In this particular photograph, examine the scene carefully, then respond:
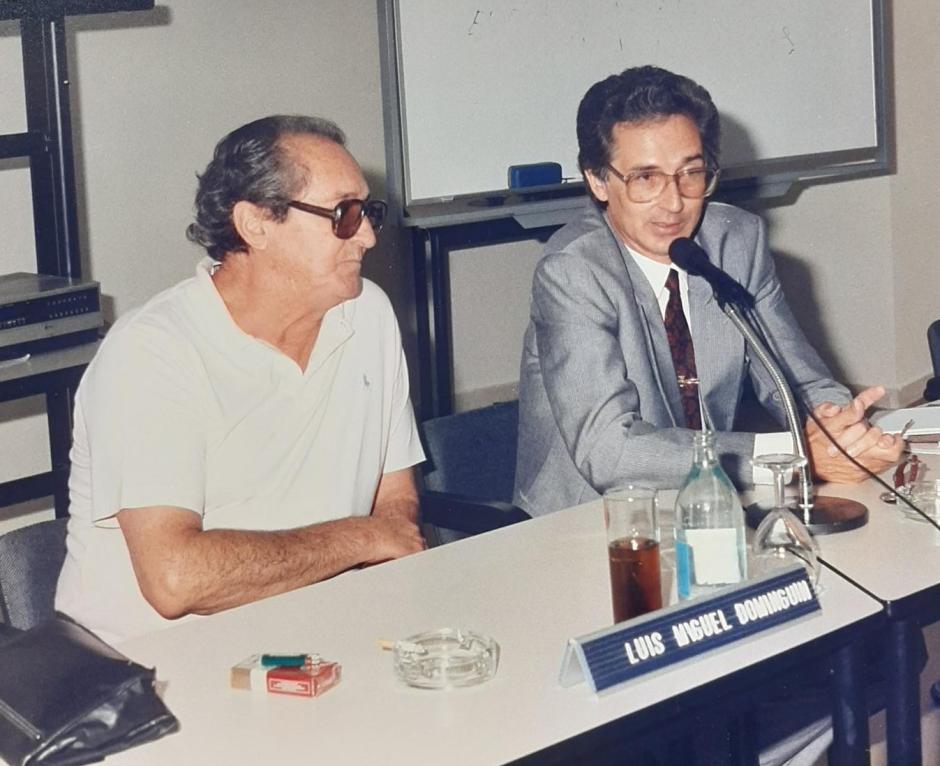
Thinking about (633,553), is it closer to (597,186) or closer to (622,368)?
(622,368)

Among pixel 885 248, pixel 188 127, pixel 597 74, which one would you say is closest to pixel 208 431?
pixel 188 127

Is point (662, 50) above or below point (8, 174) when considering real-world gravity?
above

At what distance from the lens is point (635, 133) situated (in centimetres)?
247

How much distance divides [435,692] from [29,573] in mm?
768

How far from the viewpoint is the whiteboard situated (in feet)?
11.6

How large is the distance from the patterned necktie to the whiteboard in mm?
1137

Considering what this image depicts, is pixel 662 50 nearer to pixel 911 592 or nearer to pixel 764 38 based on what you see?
pixel 764 38

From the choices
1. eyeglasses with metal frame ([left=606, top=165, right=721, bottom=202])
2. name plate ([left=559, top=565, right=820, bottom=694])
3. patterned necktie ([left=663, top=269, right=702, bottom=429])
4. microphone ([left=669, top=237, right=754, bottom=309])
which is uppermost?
eyeglasses with metal frame ([left=606, top=165, right=721, bottom=202])

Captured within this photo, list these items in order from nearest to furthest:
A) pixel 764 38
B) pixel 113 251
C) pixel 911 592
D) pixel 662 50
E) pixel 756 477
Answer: pixel 911 592
pixel 756 477
pixel 113 251
pixel 662 50
pixel 764 38

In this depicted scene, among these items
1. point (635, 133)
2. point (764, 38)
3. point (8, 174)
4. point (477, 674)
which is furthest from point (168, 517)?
point (764, 38)

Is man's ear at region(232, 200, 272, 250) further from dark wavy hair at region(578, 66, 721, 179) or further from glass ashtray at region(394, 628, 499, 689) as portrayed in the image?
glass ashtray at region(394, 628, 499, 689)

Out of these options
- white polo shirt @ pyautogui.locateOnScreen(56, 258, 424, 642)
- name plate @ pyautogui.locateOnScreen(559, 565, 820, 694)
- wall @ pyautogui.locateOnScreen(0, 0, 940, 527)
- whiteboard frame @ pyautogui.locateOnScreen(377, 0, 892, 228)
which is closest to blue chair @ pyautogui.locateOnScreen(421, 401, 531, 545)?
white polo shirt @ pyautogui.locateOnScreen(56, 258, 424, 642)

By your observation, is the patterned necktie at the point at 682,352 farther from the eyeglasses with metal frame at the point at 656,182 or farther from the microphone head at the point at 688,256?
the microphone head at the point at 688,256

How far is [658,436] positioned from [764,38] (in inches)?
92.2
